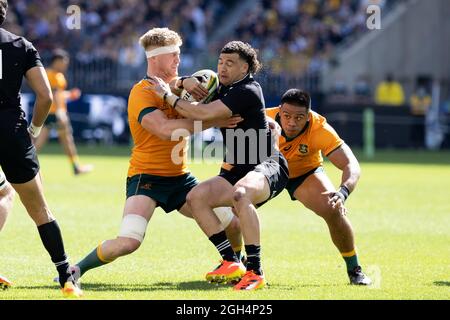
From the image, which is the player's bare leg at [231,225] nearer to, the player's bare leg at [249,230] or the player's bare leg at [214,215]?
the player's bare leg at [214,215]

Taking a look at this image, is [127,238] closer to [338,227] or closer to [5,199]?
[5,199]

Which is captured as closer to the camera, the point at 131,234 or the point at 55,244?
the point at 55,244

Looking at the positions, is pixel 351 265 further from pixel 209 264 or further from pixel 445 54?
pixel 445 54

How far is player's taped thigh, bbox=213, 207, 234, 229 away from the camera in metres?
9.45

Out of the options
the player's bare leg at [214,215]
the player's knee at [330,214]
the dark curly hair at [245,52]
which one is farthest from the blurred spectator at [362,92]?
the player's bare leg at [214,215]

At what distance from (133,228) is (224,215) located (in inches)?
43.7

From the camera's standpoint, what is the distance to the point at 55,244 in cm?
825

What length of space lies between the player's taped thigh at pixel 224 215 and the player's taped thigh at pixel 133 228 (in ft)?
2.99

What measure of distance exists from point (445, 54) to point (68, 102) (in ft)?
42.0

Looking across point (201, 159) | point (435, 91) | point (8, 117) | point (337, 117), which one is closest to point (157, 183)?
point (8, 117)

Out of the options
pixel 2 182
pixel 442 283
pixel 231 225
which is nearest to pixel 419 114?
pixel 231 225

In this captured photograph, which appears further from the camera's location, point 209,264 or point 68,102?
point 68,102

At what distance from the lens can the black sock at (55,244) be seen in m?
8.23

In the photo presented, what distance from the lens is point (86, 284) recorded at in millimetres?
9039
